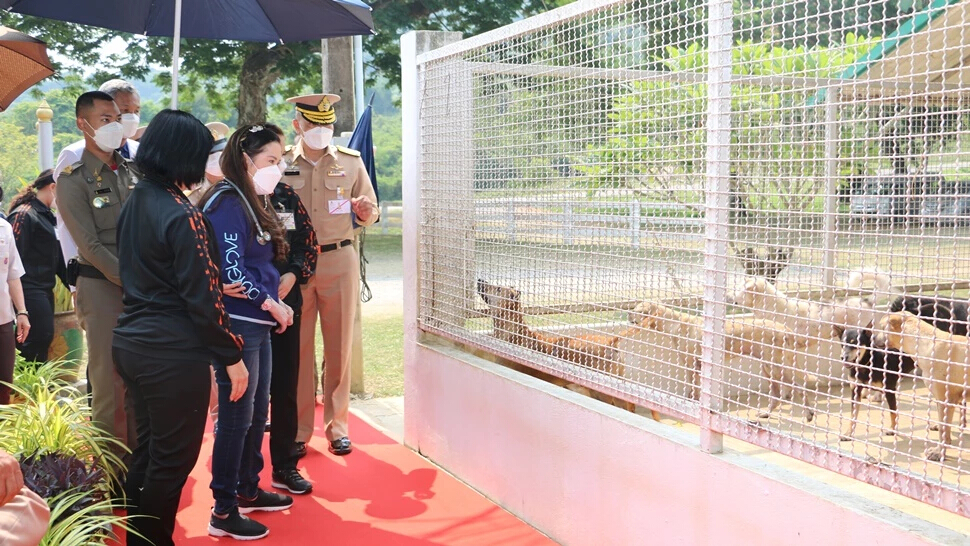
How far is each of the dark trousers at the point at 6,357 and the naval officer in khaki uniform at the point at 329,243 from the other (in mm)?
1458

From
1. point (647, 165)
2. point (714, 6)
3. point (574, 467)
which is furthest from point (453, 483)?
point (714, 6)

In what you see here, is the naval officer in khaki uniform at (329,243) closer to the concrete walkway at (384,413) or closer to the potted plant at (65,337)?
the concrete walkway at (384,413)

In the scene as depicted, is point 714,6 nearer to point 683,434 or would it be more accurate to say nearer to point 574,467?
point 683,434

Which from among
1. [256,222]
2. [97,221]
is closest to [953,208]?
[256,222]

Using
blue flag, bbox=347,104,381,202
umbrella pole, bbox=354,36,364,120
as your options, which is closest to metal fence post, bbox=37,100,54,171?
umbrella pole, bbox=354,36,364,120

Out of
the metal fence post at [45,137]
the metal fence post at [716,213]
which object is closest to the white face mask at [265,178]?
the metal fence post at [716,213]

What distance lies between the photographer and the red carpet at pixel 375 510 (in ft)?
12.4

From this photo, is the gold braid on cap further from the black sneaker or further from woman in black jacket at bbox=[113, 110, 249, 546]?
the black sneaker

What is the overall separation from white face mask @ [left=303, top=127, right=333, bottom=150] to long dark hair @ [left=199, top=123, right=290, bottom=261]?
35.1 inches

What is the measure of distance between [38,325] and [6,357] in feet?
5.63

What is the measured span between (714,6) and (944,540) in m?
1.65

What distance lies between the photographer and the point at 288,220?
4.15 m

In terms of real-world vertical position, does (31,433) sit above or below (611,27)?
below

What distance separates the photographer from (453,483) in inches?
180
